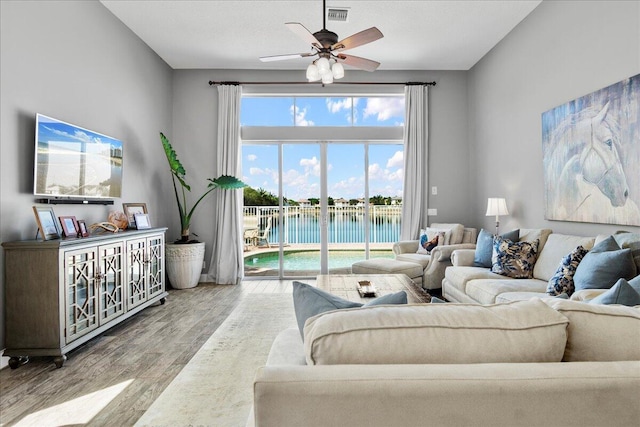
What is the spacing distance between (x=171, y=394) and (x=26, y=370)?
4.04 feet

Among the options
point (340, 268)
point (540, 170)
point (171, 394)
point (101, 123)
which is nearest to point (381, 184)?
point (340, 268)

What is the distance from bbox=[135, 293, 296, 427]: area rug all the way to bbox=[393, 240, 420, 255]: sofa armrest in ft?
6.62

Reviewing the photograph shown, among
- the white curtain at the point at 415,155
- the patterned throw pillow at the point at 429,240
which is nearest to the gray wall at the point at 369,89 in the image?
the white curtain at the point at 415,155

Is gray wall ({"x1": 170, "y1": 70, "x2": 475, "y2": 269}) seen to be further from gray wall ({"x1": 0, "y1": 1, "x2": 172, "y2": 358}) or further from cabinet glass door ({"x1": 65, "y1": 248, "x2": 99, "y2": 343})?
cabinet glass door ({"x1": 65, "y1": 248, "x2": 99, "y2": 343})

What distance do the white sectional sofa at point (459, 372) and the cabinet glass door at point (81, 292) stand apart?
8.24ft

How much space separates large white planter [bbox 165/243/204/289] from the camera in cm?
499

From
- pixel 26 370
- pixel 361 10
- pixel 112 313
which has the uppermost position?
pixel 361 10

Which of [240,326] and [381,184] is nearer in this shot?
[240,326]

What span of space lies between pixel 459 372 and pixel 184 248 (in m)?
4.71

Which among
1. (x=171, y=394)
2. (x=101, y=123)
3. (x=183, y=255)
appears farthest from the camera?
(x=183, y=255)

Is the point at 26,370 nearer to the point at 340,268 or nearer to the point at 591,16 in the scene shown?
the point at 340,268

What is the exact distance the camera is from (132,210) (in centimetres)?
432

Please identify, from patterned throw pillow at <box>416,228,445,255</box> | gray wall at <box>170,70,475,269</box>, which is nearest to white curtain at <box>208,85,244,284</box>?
gray wall at <box>170,70,475,269</box>

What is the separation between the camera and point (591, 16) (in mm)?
3113
